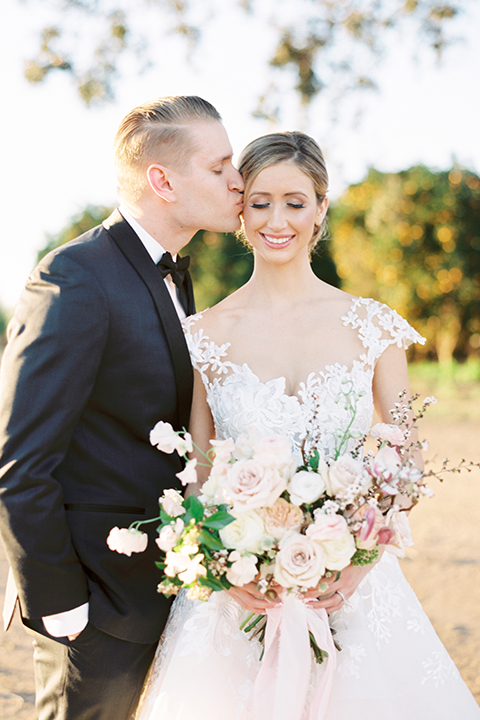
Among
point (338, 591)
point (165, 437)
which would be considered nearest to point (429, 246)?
point (338, 591)

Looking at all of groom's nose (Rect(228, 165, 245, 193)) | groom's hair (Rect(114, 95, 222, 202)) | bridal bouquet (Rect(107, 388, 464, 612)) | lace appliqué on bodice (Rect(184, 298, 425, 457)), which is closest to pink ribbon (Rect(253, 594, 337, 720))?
bridal bouquet (Rect(107, 388, 464, 612))

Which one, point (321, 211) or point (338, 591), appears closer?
point (338, 591)

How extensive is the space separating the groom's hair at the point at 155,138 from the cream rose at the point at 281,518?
1516 mm

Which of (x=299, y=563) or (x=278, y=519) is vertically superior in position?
(x=278, y=519)

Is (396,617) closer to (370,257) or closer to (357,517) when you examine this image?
(357,517)

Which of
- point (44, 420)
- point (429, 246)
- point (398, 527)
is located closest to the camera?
point (398, 527)

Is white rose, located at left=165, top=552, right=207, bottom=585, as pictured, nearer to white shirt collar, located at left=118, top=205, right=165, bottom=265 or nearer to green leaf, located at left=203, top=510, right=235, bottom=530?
green leaf, located at left=203, top=510, right=235, bottom=530

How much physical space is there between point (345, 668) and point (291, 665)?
1.05 ft

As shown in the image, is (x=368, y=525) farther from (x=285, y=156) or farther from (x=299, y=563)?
(x=285, y=156)

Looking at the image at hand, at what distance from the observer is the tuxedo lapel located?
8.14ft

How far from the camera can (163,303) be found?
2488mm

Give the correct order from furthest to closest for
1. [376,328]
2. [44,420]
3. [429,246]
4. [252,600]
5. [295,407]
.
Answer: [429,246] → [376,328] → [295,407] → [44,420] → [252,600]

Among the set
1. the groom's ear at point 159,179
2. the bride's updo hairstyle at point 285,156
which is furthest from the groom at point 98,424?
the bride's updo hairstyle at point 285,156

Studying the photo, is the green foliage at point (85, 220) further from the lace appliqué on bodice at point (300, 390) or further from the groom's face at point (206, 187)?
the lace appliqué on bodice at point (300, 390)
